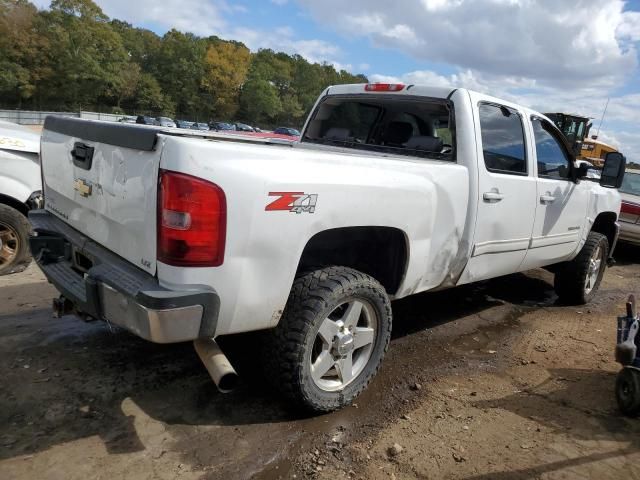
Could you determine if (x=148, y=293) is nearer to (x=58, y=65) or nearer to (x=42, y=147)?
(x=42, y=147)

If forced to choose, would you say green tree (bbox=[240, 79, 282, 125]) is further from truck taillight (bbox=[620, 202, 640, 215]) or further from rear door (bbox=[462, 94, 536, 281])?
rear door (bbox=[462, 94, 536, 281])

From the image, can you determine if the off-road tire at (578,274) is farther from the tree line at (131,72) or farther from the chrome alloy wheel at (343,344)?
the tree line at (131,72)

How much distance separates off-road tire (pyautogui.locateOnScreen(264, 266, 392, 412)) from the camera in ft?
8.89

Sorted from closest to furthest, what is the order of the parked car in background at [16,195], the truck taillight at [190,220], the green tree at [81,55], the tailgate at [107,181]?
the truck taillight at [190,220] < the tailgate at [107,181] < the parked car in background at [16,195] < the green tree at [81,55]

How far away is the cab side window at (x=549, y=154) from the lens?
448 cm

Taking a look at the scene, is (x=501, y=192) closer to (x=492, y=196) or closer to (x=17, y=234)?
(x=492, y=196)

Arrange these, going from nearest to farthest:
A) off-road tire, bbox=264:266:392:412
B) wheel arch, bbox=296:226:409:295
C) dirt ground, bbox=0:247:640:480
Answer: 1. dirt ground, bbox=0:247:640:480
2. off-road tire, bbox=264:266:392:412
3. wheel arch, bbox=296:226:409:295

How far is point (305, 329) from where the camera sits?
270cm

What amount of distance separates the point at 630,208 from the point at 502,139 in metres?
5.86

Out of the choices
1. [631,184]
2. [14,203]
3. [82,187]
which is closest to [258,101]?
[631,184]

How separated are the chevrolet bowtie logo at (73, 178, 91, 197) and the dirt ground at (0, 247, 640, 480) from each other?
3.84 ft

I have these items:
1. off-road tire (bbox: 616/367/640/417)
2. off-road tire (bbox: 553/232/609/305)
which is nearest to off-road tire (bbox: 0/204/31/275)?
off-road tire (bbox: 616/367/640/417)

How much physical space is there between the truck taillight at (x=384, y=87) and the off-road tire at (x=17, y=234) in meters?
3.44

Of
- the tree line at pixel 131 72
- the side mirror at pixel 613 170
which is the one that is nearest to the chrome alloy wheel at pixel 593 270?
the side mirror at pixel 613 170
